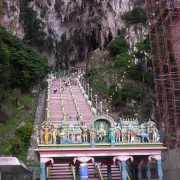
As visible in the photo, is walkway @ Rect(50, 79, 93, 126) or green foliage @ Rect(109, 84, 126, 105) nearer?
walkway @ Rect(50, 79, 93, 126)

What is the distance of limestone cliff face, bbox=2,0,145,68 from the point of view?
46.7 metres

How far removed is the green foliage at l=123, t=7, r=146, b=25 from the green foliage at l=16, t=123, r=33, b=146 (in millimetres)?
26231

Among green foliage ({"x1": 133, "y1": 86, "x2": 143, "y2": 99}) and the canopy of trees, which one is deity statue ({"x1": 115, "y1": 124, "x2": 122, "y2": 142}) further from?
the canopy of trees

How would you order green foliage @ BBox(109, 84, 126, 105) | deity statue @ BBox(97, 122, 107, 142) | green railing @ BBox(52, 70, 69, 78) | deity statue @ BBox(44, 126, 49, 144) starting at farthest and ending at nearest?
green railing @ BBox(52, 70, 69, 78) → green foliage @ BBox(109, 84, 126, 105) → deity statue @ BBox(97, 122, 107, 142) → deity statue @ BBox(44, 126, 49, 144)

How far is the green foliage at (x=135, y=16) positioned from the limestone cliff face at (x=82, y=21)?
1092 millimetres

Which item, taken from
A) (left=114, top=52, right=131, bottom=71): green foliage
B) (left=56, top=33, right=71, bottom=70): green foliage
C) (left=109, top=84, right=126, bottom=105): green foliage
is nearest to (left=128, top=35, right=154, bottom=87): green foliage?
(left=114, top=52, right=131, bottom=71): green foliage

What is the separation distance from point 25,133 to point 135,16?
27338 millimetres

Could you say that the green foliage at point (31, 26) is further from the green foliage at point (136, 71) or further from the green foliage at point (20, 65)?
the green foliage at point (136, 71)

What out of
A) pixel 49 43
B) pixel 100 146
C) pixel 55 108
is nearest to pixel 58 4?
pixel 49 43

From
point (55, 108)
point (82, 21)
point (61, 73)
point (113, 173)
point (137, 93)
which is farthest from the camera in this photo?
point (82, 21)

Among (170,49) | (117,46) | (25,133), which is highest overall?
(117,46)

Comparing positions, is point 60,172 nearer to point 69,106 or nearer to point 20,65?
point 69,106

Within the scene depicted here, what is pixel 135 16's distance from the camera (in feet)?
144

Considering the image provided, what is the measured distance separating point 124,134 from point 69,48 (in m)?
40.6
